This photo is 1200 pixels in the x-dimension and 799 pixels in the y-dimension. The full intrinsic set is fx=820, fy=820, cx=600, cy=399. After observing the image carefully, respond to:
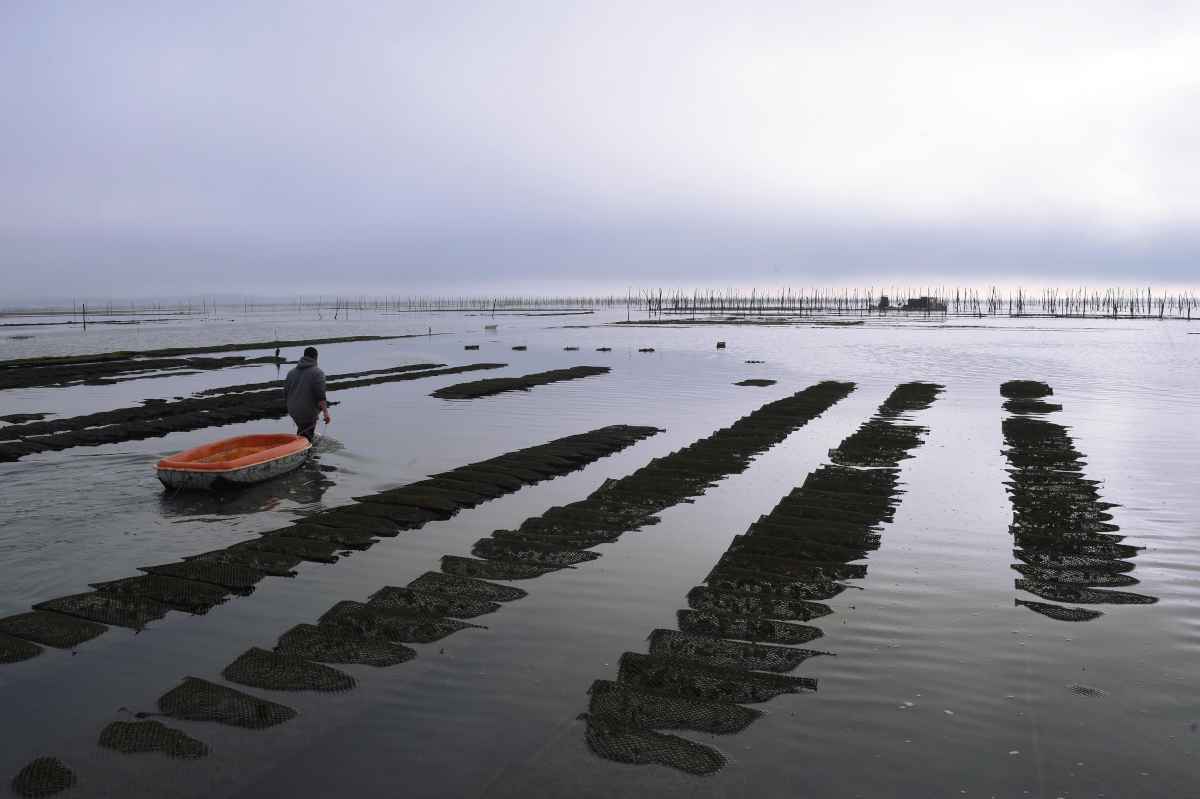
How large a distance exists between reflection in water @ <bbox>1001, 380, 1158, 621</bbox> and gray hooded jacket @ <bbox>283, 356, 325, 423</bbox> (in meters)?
12.0

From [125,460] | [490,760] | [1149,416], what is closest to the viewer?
[490,760]

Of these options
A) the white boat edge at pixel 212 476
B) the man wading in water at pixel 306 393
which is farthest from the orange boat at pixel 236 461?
the man wading in water at pixel 306 393

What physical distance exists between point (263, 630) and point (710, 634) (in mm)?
4156

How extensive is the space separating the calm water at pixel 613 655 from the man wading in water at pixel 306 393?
1.07 metres

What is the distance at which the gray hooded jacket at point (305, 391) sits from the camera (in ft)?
51.0

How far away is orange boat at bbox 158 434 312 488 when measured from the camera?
1291cm

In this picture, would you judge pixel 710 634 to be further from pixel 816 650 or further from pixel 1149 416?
pixel 1149 416

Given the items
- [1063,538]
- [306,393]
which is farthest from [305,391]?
[1063,538]

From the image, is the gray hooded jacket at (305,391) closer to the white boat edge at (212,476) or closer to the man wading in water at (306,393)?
the man wading in water at (306,393)

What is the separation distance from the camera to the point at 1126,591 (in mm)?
8656

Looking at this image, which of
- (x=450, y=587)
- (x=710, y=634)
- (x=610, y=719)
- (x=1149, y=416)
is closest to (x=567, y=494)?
(x=450, y=587)

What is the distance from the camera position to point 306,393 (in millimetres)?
15688

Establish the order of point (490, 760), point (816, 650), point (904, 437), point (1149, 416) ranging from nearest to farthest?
1. point (490, 760)
2. point (816, 650)
3. point (904, 437)
4. point (1149, 416)

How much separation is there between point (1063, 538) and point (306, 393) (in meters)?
12.8
